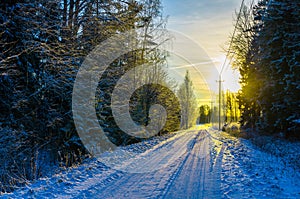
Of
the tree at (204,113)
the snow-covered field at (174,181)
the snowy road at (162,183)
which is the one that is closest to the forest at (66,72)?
the snow-covered field at (174,181)

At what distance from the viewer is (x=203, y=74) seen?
2809 cm

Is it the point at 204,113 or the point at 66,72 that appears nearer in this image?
the point at 66,72

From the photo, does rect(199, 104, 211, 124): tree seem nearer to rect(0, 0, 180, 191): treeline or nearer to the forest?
the forest

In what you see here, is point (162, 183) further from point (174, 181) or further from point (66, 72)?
point (66, 72)

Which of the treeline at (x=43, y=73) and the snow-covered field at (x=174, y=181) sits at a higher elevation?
the treeline at (x=43, y=73)

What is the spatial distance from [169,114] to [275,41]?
50.5 feet

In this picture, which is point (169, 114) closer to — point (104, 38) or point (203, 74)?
point (203, 74)

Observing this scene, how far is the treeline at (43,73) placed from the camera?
675 centimetres

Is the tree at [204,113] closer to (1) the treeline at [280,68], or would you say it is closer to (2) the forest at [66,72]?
(2) the forest at [66,72]

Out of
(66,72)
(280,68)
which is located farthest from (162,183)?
(280,68)

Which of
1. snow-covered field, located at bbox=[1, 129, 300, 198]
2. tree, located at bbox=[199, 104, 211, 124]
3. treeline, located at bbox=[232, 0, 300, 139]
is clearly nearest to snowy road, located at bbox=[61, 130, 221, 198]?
snow-covered field, located at bbox=[1, 129, 300, 198]

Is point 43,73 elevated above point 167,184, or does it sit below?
above

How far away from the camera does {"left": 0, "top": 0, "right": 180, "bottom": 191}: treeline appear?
22.1ft

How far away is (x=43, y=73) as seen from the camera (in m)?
8.14
